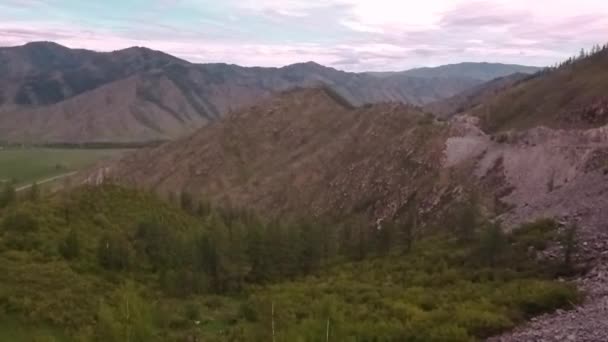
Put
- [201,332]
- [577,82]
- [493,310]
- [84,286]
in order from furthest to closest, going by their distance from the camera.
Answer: [577,82]
[84,286]
[201,332]
[493,310]

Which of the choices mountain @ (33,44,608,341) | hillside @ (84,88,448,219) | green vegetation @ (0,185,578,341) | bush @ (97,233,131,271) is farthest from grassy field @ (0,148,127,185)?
bush @ (97,233,131,271)

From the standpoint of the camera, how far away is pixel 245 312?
2848 centimetres

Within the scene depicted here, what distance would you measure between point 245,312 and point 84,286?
9.04 meters

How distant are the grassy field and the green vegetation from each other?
4516 inches

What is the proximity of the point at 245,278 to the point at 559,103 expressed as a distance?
225 ft

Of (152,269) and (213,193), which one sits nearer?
(152,269)

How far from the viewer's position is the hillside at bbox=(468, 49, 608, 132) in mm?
77069

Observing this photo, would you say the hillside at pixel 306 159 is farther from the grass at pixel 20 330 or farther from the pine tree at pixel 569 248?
the grass at pixel 20 330

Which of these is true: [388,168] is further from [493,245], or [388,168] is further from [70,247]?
[70,247]

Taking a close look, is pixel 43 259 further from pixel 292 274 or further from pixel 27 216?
pixel 292 274

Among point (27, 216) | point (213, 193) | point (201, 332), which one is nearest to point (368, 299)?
point (201, 332)

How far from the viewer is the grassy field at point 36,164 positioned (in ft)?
518

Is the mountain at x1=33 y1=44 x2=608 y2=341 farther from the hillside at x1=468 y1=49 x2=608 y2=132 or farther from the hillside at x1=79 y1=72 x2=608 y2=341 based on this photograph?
the hillside at x1=468 y1=49 x2=608 y2=132

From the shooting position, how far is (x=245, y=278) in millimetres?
41375
